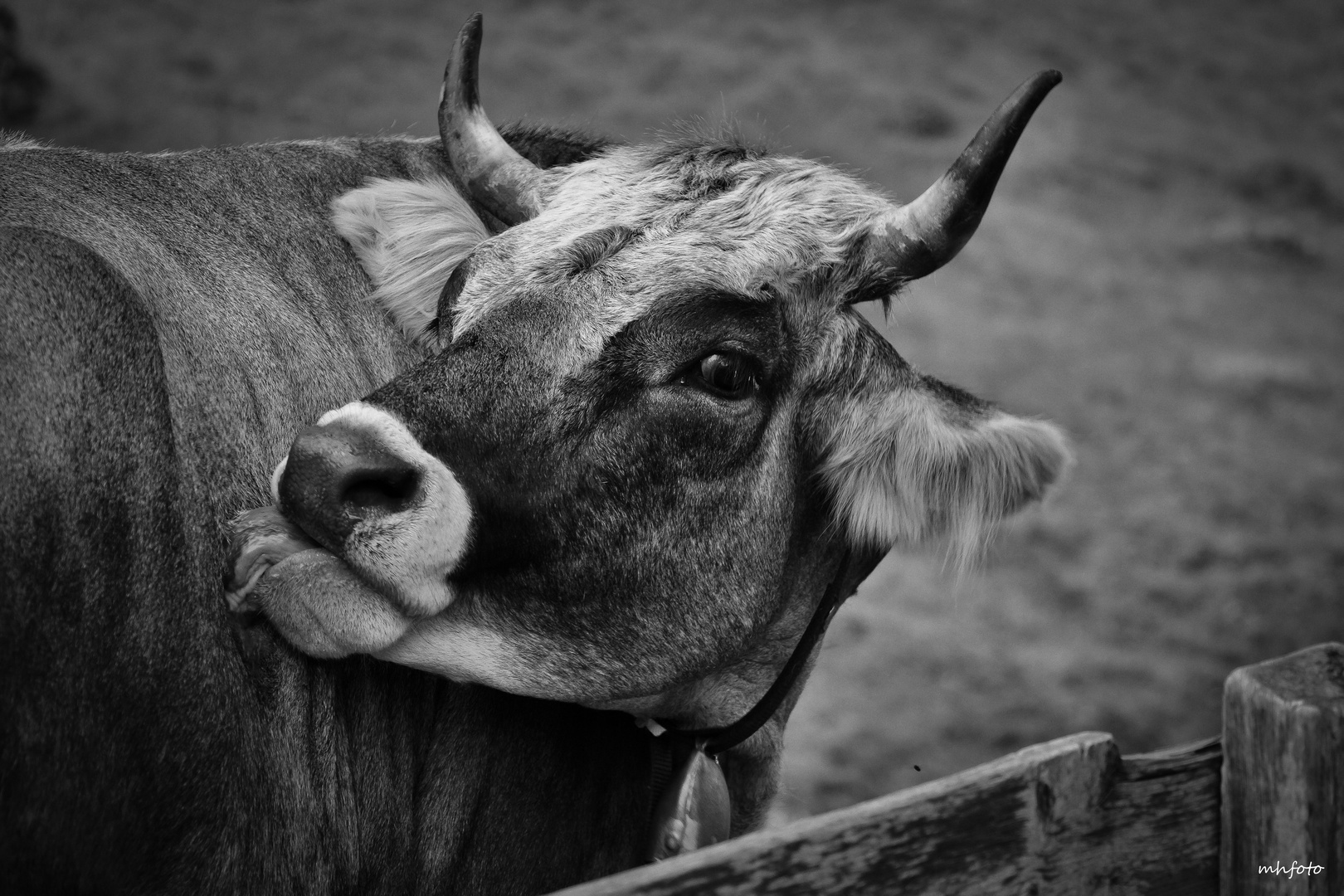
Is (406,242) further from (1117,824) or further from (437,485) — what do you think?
(1117,824)

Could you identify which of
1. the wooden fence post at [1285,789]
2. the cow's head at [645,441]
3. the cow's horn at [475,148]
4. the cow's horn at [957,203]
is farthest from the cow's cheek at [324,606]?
the wooden fence post at [1285,789]

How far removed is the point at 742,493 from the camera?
2273 millimetres

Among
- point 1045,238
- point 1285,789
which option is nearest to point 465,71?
point 1285,789

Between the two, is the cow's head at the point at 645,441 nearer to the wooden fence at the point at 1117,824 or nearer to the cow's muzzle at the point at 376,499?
the cow's muzzle at the point at 376,499

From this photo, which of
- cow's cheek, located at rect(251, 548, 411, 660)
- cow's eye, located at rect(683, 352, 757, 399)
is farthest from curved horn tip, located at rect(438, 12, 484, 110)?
cow's cheek, located at rect(251, 548, 411, 660)

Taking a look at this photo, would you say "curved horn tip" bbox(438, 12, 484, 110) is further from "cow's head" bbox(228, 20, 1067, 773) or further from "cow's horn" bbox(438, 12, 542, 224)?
"cow's head" bbox(228, 20, 1067, 773)

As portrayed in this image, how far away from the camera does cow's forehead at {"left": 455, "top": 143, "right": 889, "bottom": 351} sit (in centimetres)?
223

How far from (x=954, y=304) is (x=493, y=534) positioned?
20.7 feet

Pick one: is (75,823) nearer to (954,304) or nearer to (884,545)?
(884,545)

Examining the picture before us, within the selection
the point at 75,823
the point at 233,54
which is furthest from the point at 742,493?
the point at 233,54

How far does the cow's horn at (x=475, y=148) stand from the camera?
2.73 meters

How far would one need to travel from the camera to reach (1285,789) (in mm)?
1737

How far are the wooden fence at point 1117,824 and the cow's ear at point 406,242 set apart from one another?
1518 millimetres

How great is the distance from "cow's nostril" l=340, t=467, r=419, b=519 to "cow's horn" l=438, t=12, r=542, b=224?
96 centimetres
